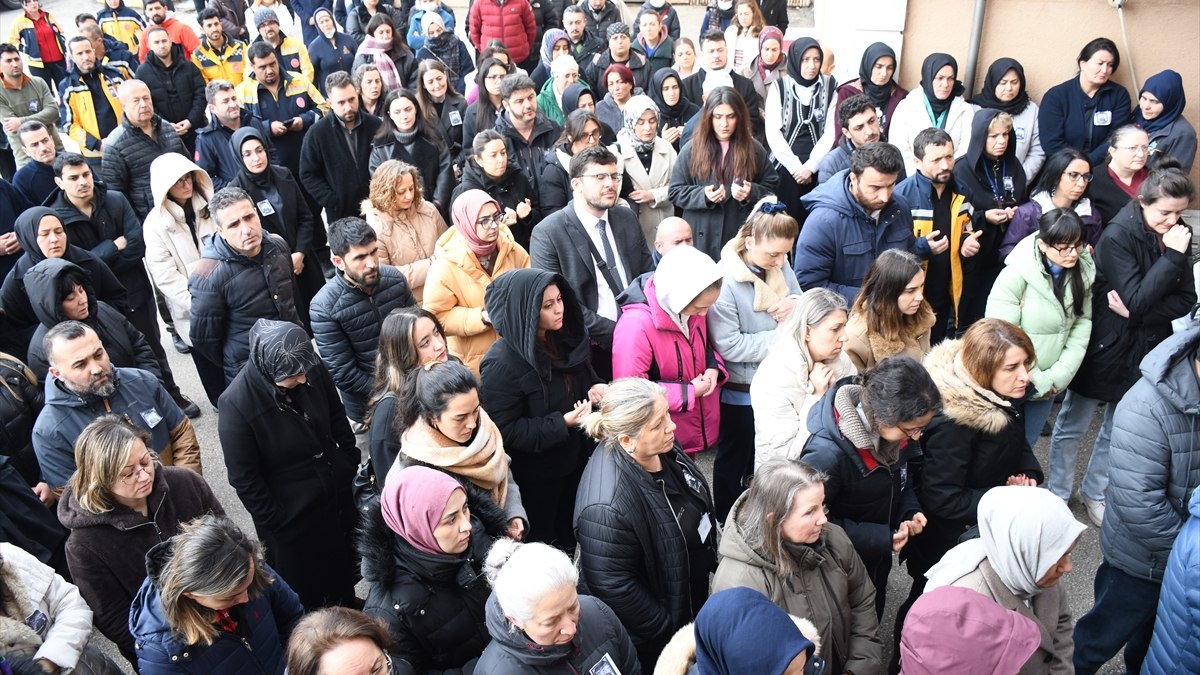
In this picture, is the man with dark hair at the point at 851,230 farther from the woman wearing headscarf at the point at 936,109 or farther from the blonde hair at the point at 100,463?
the blonde hair at the point at 100,463

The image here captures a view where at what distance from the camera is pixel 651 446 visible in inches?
129

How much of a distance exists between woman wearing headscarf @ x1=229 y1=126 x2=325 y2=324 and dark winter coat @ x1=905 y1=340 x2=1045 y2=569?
4.44m

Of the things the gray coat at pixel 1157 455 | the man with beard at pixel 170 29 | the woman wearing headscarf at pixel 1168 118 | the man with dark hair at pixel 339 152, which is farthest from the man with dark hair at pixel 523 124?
the man with beard at pixel 170 29

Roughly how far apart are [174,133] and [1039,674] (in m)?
7.15

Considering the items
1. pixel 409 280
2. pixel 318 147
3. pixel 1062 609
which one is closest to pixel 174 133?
pixel 318 147

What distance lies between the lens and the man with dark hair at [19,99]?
8203mm

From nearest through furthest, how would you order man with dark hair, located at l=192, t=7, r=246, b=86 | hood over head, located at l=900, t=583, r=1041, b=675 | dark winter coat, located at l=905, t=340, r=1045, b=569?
1. hood over head, located at l=900, t=583, r=1041, b=675
2. dark winter coat, located at l=905, t=340, r=1045, b=569
3. man with dark hair, located at l=192, t=7, r=246, b=86

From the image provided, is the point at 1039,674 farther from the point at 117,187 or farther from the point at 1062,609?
the point at 117,187

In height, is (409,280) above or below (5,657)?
above

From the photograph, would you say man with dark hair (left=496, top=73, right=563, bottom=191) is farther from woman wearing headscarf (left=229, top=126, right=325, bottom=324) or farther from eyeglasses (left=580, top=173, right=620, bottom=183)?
woman wearing headscarf (left=229, top=126, right=325, bottom=324)

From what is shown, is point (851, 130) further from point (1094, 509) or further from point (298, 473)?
point (298, 473)

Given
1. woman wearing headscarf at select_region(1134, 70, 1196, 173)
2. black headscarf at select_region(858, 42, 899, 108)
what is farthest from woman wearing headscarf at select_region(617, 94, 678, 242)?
woman wearing headscarf at select_region(1134, 70, 1196, 173)

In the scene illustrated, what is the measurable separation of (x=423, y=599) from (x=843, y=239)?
326 cm

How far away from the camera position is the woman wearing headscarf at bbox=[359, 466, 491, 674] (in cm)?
306
